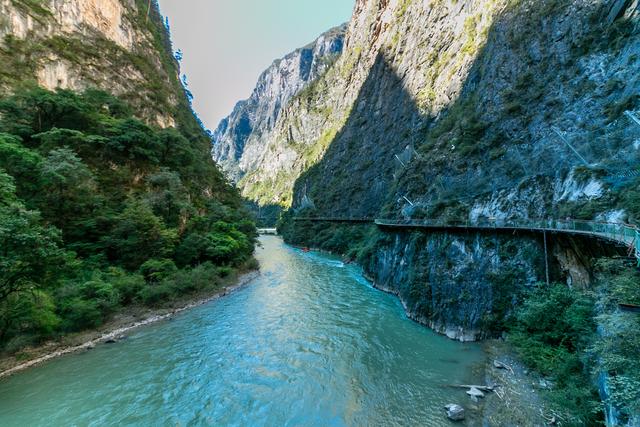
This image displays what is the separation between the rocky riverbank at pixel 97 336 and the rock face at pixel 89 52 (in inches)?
795

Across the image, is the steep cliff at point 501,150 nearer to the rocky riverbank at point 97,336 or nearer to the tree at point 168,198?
the rocky riverbank at point 97,336

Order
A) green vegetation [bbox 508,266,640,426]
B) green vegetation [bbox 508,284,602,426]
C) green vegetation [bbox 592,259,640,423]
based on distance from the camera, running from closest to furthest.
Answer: green vegetation [bbox 592,259,640,423] → green vegetation [bbox 508,266,640,426] → green vegetation [bbox 508,284,602,426]

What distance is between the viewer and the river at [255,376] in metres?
9.84

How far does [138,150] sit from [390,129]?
41541 millimetres

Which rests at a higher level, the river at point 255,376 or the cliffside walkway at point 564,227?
the cliffside walkway at point 564,227

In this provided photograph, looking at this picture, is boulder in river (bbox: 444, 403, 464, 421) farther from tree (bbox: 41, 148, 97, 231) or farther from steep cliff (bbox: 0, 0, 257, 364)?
tree (bbox: 41, 148, 97, 231)

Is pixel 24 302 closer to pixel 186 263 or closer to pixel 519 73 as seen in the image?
pixel 186 263

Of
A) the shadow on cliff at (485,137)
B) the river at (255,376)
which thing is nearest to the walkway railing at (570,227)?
the shadow on cliff at (485,137)

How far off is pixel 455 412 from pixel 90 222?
2228 cm

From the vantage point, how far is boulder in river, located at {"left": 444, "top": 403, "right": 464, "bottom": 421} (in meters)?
9.48

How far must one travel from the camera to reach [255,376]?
1220cm

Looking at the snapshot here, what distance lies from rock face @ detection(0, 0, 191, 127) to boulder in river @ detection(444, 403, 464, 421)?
34.0 meters

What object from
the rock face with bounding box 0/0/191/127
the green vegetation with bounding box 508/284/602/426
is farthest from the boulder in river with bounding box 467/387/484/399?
the rock face with bounding box 0/0/191/127

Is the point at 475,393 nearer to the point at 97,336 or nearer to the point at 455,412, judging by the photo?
the point at 455,412
